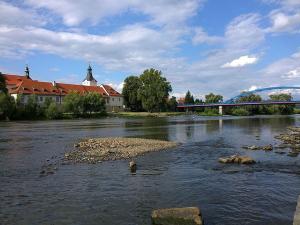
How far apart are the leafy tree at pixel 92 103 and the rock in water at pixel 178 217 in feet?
367

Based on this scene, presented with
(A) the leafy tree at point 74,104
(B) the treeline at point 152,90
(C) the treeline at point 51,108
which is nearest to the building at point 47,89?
(C) the treeline at point 51,108

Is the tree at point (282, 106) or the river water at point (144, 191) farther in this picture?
the tree at point (282, 106)

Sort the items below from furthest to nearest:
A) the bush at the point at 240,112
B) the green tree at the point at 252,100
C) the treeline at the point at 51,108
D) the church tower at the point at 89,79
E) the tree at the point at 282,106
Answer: the church tower at the point at 89,79 < the tree at the point at 282,106 < the green tree at the point at 252,100 < the bush at the point at 240,112 < the treeline at the point at 51,108

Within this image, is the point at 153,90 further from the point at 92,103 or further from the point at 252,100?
the point at 252,100

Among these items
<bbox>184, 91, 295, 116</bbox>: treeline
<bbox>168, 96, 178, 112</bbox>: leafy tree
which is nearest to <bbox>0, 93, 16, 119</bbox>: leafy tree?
<bbox>168, 96, 178, 112</bbox>: leafy tree

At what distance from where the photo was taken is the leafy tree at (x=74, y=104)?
117688 mm

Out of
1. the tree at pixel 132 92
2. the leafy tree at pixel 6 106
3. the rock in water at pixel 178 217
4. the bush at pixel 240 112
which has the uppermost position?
the tree at pixel 132 92

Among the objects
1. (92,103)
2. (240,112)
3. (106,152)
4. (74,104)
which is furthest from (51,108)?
(240,112)

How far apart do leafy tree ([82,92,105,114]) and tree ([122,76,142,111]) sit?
1204 inches

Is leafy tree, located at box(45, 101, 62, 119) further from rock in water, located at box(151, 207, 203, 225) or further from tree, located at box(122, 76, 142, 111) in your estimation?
rock in water, located at box(151, 207, 203, 225)

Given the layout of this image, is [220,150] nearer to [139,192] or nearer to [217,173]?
[217,173]

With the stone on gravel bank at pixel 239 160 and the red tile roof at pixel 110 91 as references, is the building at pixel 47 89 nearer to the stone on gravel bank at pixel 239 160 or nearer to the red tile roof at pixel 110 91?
the red tile roof at pixel 110 91

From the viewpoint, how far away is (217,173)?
21641 mm

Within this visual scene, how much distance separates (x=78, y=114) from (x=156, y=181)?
4109 inches
